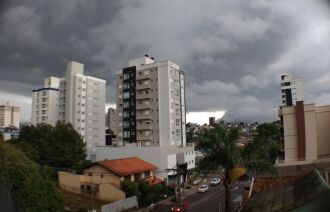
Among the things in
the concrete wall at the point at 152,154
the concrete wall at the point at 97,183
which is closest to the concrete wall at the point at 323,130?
the concrete wall at the point at 97,183

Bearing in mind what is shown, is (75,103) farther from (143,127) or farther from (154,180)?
(154,180)

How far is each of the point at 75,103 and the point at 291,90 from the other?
46998mm

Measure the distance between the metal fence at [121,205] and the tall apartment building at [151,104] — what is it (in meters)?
21.6

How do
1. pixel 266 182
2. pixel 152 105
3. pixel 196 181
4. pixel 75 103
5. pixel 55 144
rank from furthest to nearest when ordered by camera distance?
pixel 75 103 < pixel 152 105 < pixel 196 181 < pixel 55 144 < pixel 266 182

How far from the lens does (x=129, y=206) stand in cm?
3011

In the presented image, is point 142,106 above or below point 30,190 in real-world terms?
above

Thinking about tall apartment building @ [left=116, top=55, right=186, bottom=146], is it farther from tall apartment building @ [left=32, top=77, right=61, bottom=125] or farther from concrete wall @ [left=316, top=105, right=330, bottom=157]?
concrete wall @ [left=316, top=105, right=330, bottom=157]

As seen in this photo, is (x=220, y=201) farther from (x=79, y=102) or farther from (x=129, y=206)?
(x=79, y=102)

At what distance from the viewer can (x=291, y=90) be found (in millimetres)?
74938

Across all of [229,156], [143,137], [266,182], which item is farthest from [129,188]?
[143,137]

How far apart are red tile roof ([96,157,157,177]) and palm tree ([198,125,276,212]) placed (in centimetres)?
1816

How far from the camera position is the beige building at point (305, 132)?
29.6m

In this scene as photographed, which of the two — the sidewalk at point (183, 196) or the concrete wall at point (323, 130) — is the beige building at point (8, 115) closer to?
the sidewalk at point (183, 196)

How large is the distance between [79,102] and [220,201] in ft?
139
